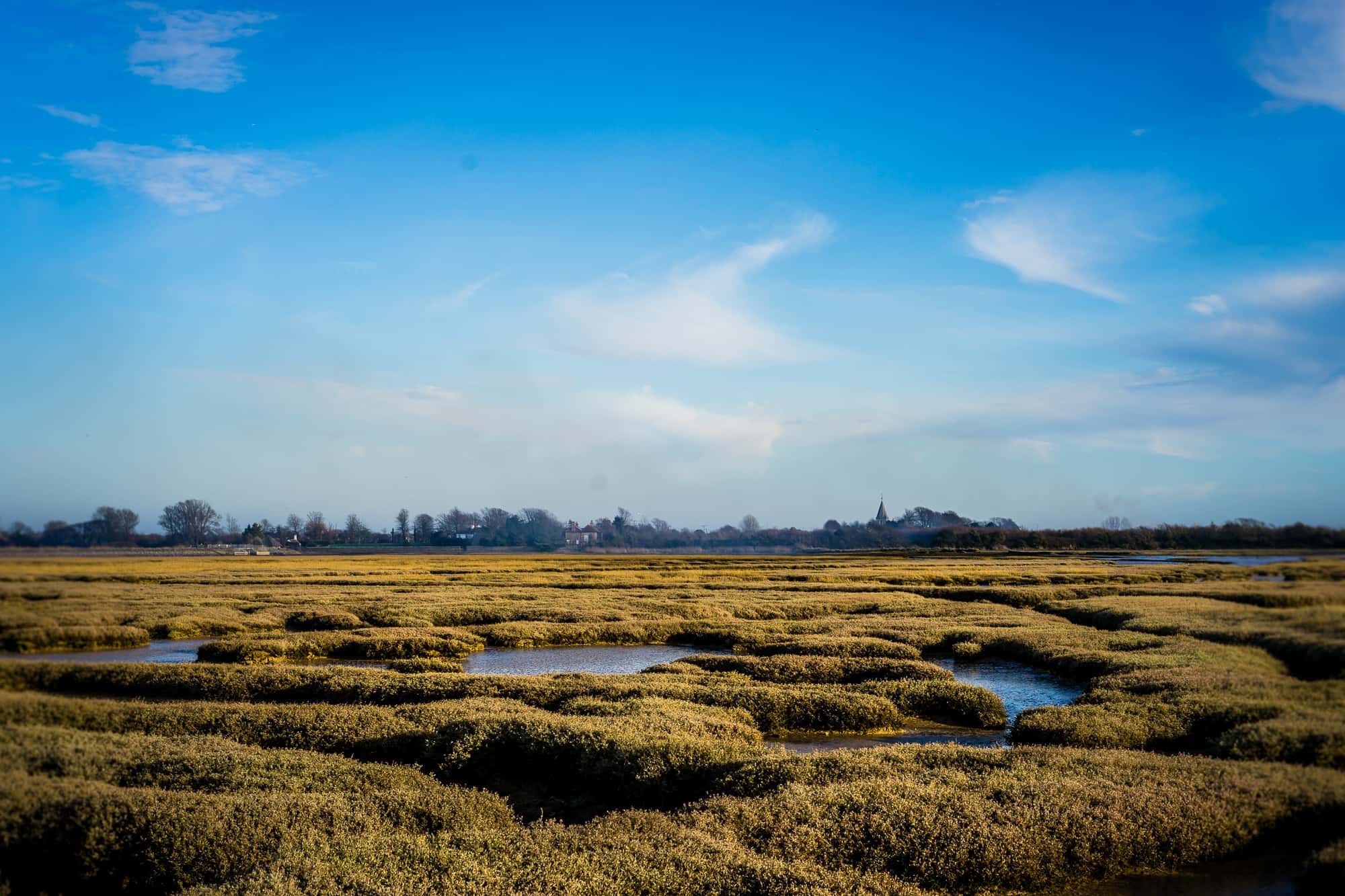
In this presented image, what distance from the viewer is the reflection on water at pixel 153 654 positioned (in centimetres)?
1462

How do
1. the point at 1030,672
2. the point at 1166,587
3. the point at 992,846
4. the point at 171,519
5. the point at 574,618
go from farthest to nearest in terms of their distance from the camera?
the point at 574,618 → the point at 1030,672 → the point at 1166,587 → the point at 992,846 → the point at 171,519

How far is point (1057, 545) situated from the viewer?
13320mm

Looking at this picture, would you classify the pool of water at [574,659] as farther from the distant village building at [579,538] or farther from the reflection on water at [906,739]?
the distant village building at [579,538]

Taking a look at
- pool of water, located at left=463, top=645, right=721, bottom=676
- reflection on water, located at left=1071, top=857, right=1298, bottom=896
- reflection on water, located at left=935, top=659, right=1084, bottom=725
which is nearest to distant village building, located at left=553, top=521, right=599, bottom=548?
pool of water, located at left=463, top=645, right=721, bottom=676

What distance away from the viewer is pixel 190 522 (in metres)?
7.98

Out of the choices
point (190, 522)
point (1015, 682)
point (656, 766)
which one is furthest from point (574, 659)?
point (190, 522)

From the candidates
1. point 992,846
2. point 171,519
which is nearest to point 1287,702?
point 992,846

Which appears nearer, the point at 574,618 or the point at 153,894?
the point at 153,894

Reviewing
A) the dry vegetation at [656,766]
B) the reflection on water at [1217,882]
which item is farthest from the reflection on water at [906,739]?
the reflection on water at [1217,882]

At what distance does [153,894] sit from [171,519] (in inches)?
179

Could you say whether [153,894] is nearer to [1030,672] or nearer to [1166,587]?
[1166,587]

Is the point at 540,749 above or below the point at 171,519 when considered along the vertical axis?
below

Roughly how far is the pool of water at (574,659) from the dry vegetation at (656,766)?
3550 millimetres

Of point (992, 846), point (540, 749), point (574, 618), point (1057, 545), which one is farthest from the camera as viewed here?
point (574, 618)
